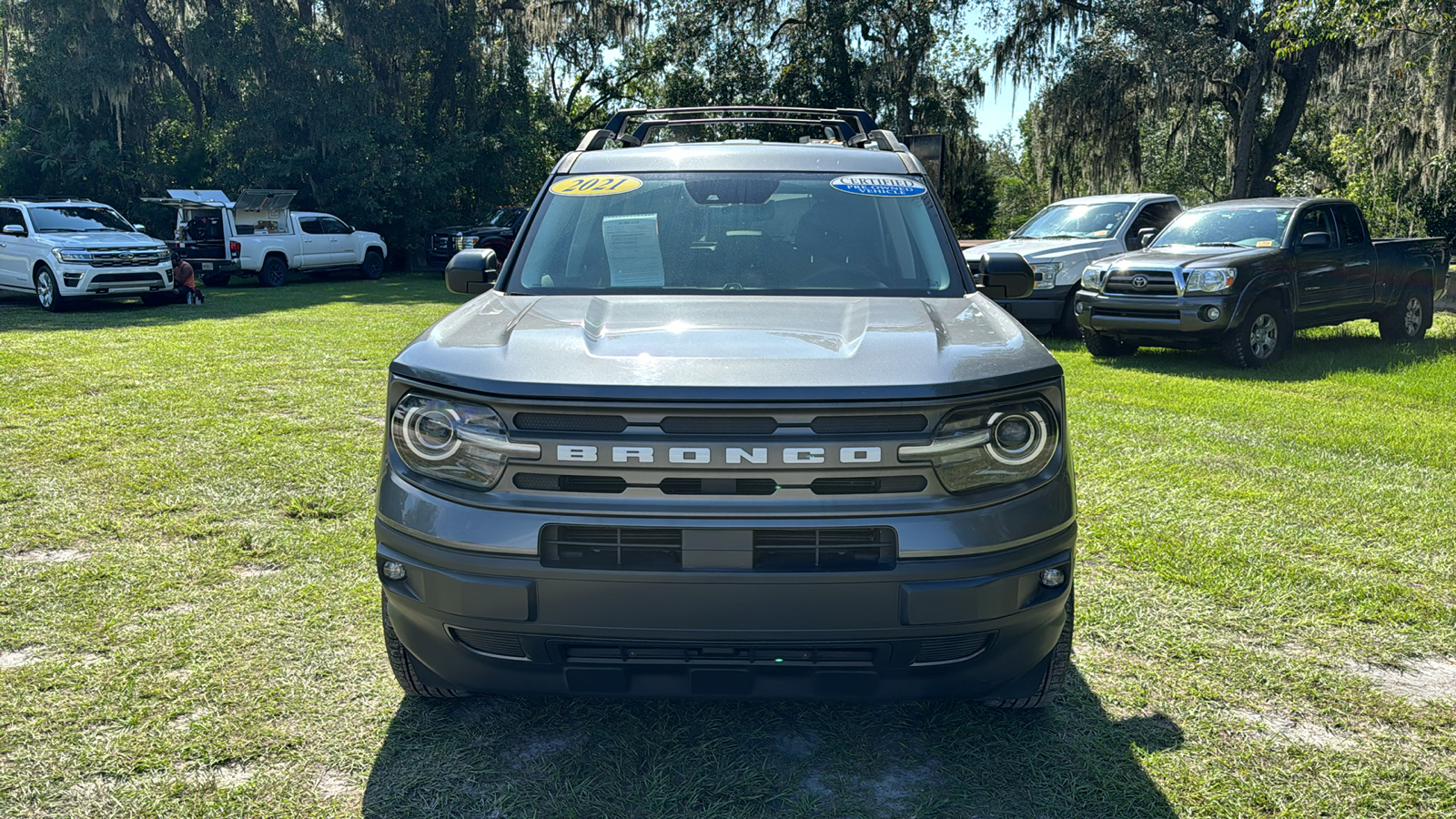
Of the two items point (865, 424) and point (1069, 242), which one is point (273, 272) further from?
point (865, 424)

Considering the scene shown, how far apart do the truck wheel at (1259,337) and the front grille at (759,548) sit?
8845mm

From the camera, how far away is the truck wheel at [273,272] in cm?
2217

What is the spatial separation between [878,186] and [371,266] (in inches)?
904

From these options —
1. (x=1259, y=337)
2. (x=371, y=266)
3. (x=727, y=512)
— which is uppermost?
(x=371, y=266)

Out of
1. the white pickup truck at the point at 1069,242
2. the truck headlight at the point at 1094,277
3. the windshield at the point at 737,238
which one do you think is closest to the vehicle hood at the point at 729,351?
the windshield at the point at 737,238

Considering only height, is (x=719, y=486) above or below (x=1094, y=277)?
below

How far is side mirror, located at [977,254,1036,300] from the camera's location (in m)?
4.11

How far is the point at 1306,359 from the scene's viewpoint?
35.7 ft

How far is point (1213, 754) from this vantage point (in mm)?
2988

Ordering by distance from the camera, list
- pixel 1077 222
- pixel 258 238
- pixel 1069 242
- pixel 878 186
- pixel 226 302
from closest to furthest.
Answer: pixel 878 186 < pixel 1069 242 < pixel 1077 222 < pixel 226 302 < pixel 258 238

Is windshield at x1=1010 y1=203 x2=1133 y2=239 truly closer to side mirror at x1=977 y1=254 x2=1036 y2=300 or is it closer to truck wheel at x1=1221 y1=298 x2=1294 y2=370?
truck wheel at x1=1221 y1=298 x2=1294 y2=370

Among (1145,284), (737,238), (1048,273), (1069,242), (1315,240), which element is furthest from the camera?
(1069,242)

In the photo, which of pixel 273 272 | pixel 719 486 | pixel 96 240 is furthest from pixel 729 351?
pixel 273 272

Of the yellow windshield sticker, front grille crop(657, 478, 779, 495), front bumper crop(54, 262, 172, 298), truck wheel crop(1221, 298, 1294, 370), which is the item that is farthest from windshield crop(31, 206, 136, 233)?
front grille crop(657, 478, 779, 495)
